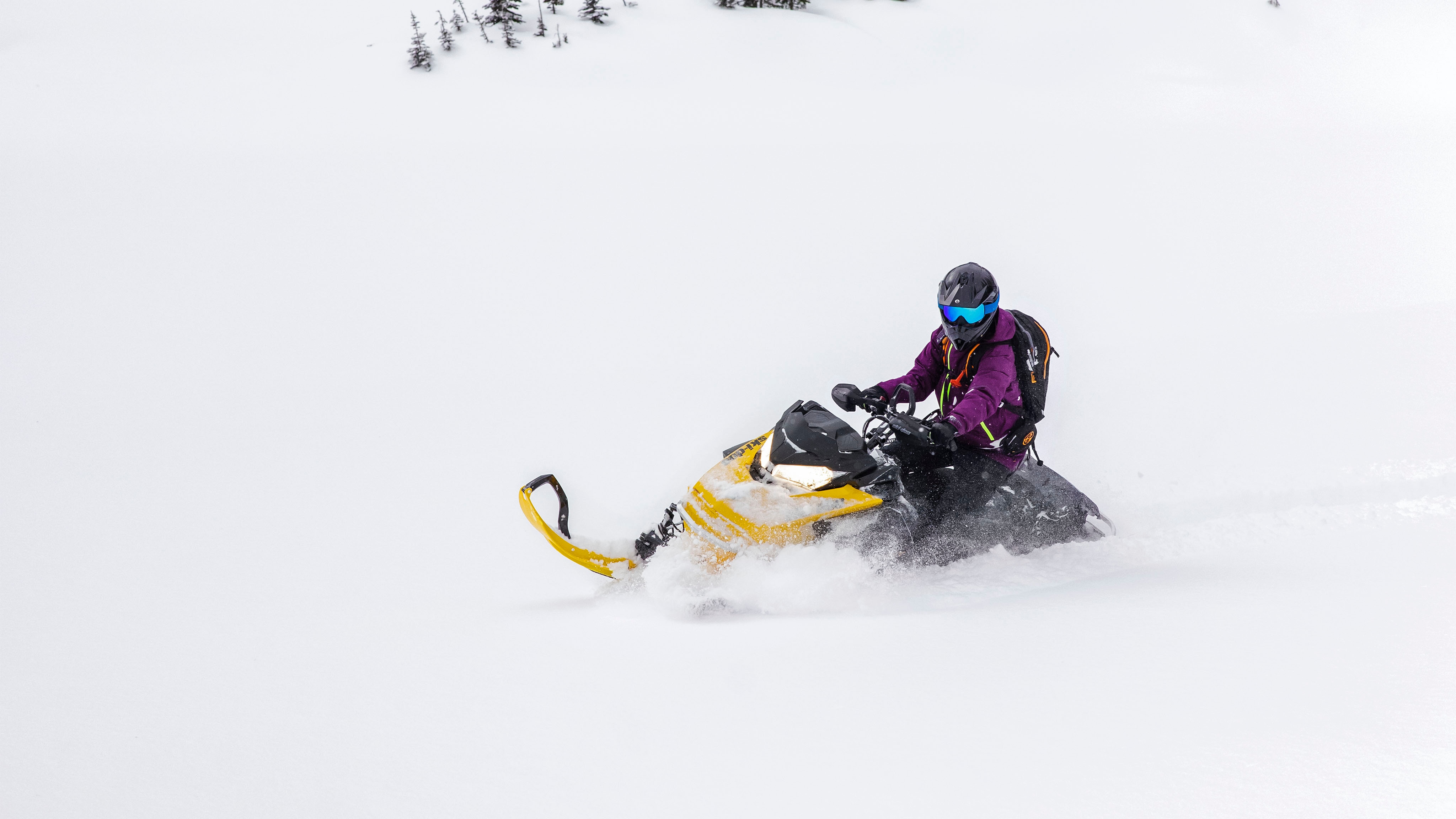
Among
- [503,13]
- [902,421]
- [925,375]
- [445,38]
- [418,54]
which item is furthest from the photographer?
[503,13]

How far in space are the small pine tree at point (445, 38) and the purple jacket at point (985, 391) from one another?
39.1ft

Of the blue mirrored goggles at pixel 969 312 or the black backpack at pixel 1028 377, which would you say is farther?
the black backpack at pixel 1028 377

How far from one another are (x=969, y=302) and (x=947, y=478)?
937 mm

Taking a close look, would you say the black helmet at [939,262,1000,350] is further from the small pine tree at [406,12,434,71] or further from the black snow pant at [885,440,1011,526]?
the small pine tree at [406,12,434,71]

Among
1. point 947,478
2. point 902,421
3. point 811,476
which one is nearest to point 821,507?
point 811,476

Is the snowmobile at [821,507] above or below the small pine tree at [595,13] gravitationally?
below

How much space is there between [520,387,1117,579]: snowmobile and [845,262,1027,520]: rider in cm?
7

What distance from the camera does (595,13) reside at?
14008mm

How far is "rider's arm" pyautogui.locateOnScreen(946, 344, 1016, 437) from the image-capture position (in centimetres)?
399

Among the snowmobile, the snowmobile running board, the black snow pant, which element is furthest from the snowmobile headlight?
the snowmobile running board

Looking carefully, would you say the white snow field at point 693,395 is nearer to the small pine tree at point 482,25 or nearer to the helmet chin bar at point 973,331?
the small pine tree at point 482,25

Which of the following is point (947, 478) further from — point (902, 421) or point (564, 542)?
point (564, 542)

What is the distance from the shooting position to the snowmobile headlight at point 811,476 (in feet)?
12.3

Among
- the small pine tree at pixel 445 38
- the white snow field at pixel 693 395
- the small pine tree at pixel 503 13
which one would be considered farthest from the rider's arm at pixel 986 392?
the small pine tree at pixel 503 13
